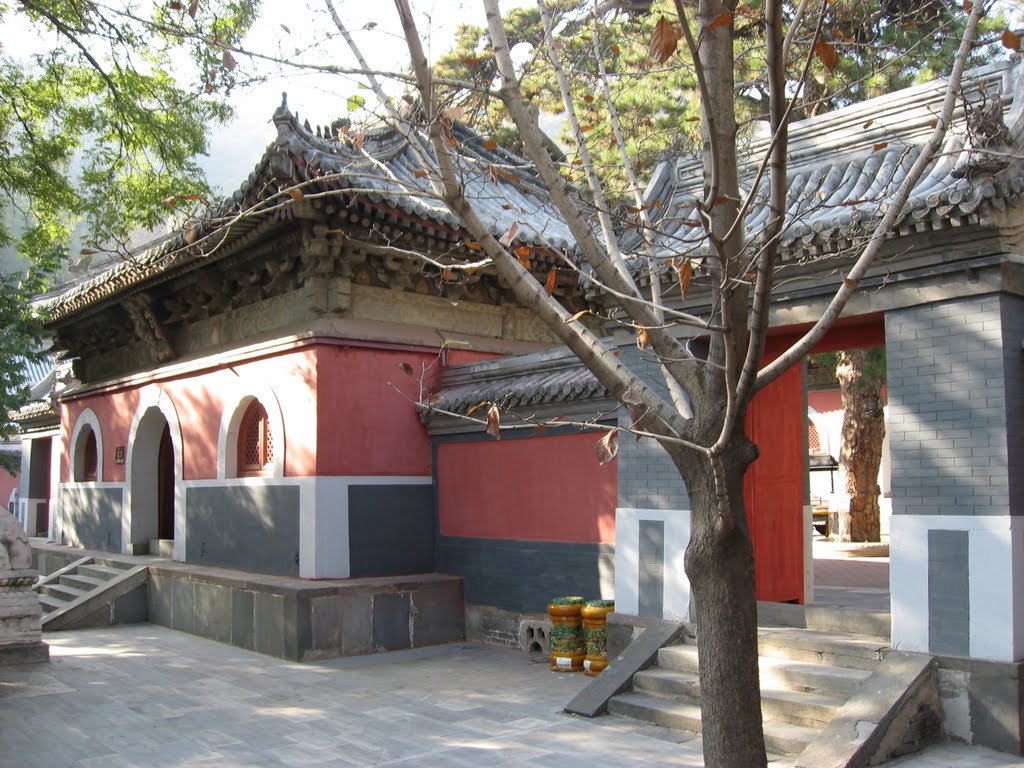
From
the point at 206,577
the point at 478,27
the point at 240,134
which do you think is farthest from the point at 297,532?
the point at 240,134

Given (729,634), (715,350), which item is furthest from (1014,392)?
(729,634)

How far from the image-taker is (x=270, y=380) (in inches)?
400

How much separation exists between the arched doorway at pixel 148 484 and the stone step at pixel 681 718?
8116 millimetres

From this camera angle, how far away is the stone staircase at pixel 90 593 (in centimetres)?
1082

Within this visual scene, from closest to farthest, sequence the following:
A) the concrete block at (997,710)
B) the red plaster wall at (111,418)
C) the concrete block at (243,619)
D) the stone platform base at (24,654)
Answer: the concrete block at (997,710) → the stone platform base at (24,654) → the concrete block at (243,619) → the red plaster wall at (111,418)

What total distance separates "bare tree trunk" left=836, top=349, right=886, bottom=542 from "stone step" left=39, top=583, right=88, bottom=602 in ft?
40.2

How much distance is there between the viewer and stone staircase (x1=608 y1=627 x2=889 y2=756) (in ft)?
18.6

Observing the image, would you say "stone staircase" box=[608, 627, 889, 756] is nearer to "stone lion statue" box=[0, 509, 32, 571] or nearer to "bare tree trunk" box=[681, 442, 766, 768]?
"bare tree trunk" box=[681, 442, 766, 768]

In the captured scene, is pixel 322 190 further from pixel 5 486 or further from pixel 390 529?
pixel 5 486

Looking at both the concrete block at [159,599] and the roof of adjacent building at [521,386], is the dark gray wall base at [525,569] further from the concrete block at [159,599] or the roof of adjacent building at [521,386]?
the concrete block at [159,599]

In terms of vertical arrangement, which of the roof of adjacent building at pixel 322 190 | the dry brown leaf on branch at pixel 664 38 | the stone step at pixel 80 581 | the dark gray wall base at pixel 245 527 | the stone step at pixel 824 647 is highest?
the roof of adjacent building at pixel 322 190

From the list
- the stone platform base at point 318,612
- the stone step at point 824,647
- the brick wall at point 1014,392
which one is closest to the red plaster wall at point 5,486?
the stone platform base at point 318,612

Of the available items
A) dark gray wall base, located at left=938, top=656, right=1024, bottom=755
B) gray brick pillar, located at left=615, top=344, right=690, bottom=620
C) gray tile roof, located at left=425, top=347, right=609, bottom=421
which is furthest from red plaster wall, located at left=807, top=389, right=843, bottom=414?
dark gray wall base, located at left=938, top=656, right=1024, bottom=755

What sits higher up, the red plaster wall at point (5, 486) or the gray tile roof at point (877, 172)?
the gray tile roof at point (877, 172)
